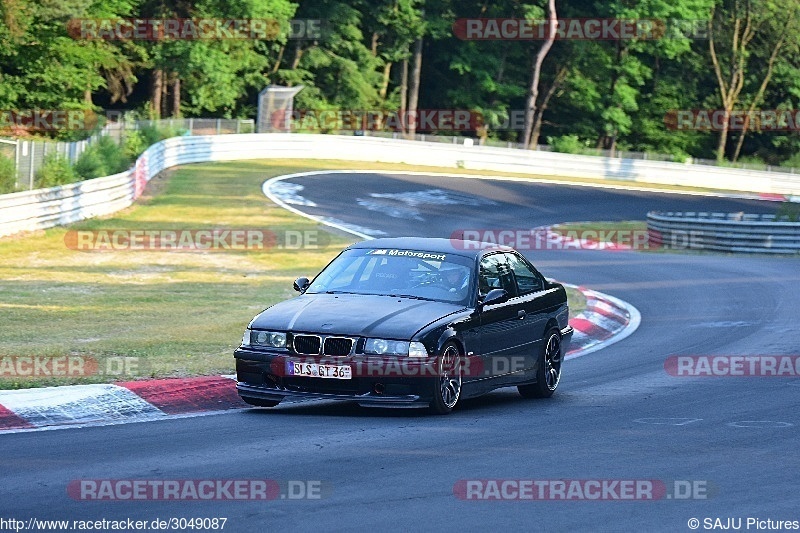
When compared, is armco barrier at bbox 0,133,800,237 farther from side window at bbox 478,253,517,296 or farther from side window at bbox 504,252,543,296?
side window at bbox 478,253,517,296

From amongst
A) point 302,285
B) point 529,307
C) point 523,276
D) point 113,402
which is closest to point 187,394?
point 113,402

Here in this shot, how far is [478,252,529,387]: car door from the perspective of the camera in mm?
10500

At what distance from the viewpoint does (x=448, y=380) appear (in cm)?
984

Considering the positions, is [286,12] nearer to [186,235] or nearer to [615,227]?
[615,227]

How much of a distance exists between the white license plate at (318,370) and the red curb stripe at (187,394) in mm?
902

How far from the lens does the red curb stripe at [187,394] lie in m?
9.88

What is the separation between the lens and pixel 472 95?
243 ft

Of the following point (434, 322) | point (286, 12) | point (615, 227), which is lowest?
point (615, 227)

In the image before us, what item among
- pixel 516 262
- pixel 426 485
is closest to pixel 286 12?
pixel 516 262

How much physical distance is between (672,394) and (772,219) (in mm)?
23587

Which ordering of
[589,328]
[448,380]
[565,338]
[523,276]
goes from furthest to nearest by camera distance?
1. [589,328]
2. [565,338]
3. [523,276]
4. [448,380]

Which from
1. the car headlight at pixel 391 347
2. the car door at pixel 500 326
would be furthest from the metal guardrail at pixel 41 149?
the car headlight at pixel 391 347

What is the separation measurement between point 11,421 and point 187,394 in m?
1.67

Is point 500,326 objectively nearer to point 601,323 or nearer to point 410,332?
point 410,332
